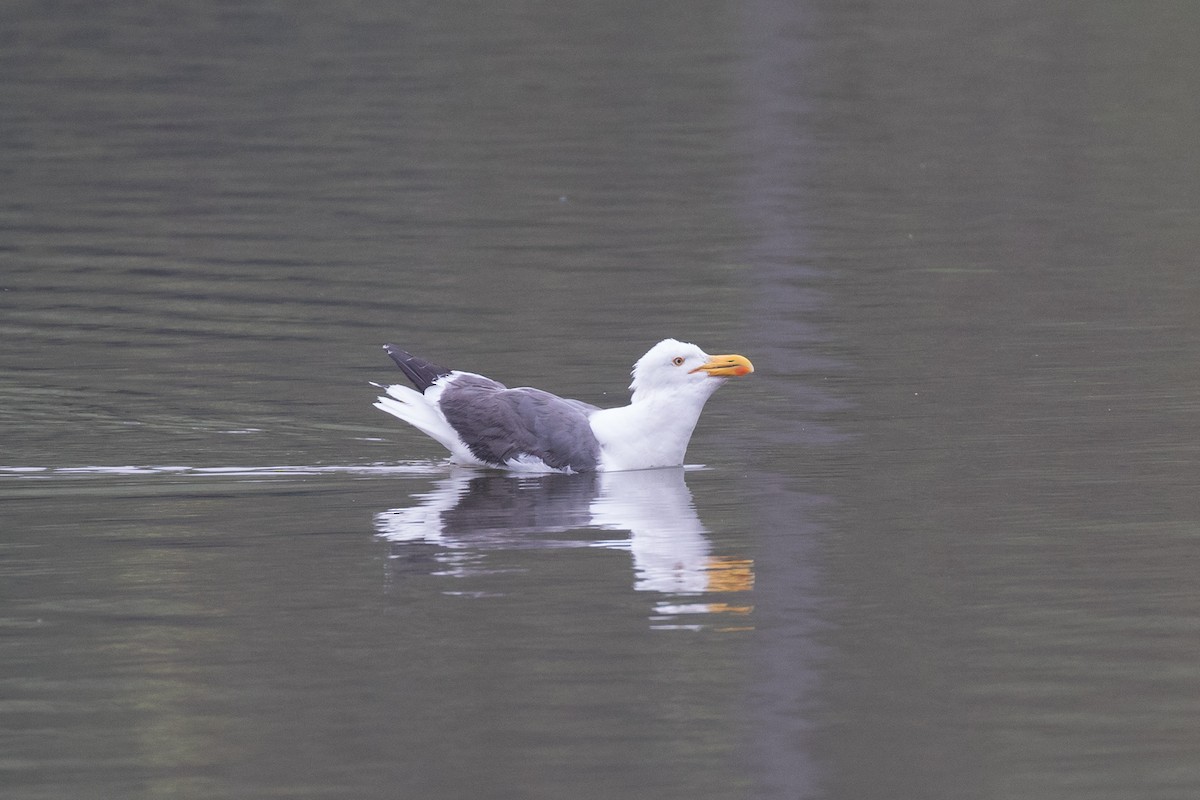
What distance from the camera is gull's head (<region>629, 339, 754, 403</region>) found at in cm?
1160

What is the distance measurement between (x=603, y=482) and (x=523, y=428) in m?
0.57

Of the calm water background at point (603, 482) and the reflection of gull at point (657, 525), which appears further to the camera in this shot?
the reflection of gull at point (657, 525)

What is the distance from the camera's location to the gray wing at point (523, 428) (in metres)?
11.6

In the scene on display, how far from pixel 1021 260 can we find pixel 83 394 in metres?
9.01

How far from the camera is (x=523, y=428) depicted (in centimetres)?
1165

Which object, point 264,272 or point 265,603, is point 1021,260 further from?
point 265,603

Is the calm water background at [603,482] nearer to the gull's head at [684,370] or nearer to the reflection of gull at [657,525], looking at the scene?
the reflection of gull at [657,525]

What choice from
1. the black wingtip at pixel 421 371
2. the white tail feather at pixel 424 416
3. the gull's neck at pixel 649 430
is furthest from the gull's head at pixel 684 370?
the black wingtip at pixel 421 371

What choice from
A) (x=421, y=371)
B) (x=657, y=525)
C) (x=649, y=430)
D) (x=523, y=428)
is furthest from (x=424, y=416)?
(x=657, y=525)

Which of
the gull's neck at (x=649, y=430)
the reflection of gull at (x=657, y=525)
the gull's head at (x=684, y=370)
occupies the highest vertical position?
the gull's head at (x=684, y=370)

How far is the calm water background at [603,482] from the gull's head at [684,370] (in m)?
0.50

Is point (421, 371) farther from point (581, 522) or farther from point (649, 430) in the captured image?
point (581, 522)

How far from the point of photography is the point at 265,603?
880cm

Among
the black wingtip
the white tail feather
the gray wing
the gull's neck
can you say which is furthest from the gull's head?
the black wingtip
